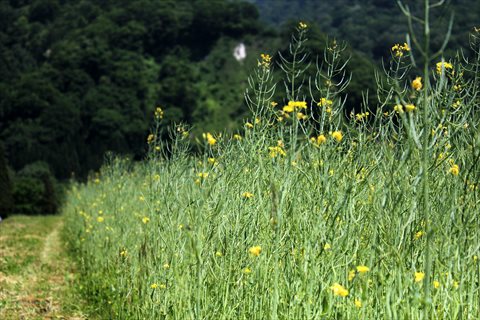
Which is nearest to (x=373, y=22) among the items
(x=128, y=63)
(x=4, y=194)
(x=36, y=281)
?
(x=128, y=63)

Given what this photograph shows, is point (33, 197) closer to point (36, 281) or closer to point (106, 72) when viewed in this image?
point (36, 281)

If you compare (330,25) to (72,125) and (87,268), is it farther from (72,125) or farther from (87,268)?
(87,268)

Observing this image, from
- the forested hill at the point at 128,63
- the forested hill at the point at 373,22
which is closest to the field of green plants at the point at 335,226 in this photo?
the forested hill at the point at 128,63

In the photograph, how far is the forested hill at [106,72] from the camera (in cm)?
6372

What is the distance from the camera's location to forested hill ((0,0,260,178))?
63.7 meters

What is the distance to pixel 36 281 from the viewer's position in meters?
8.97

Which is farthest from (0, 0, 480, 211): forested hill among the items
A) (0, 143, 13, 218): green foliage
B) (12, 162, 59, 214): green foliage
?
(0, 143, 13, 218): green foliage

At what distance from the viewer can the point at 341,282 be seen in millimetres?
3787

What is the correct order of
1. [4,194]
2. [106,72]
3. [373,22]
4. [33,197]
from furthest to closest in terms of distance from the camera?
[373,22], [106,72], [33,197], [4,194]

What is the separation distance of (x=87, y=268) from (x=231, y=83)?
226 ft

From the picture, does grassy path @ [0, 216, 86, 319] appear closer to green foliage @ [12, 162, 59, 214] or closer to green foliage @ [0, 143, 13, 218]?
green foliage @ [0, 143, 13, 218]

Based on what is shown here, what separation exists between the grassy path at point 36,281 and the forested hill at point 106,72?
125 ft

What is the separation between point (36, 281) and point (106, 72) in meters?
71.6

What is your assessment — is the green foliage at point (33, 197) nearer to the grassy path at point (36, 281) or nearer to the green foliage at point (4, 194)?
the green foliage at point (4, 194)
